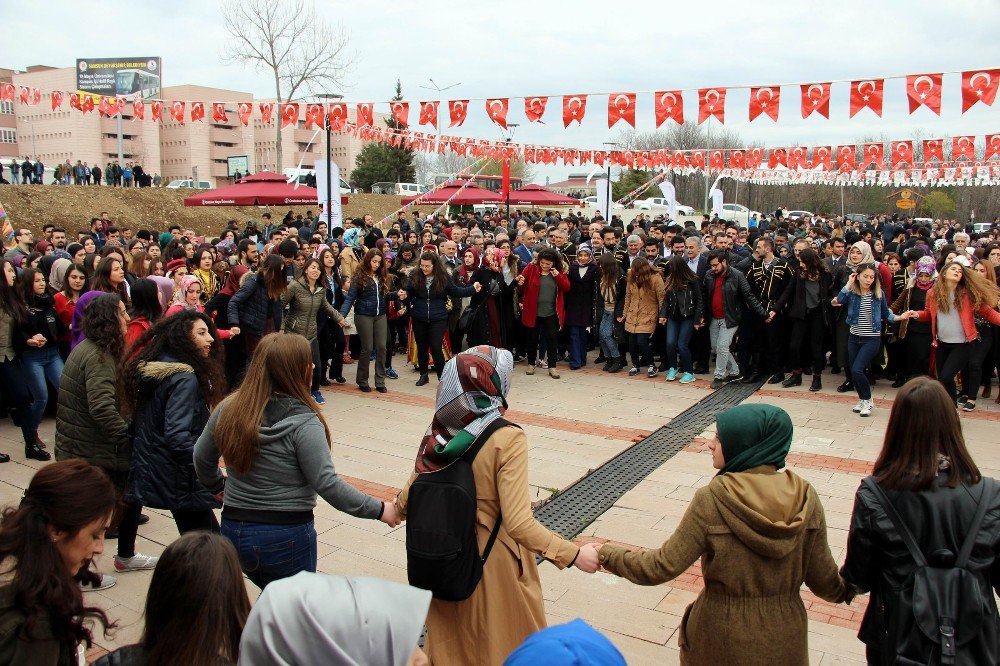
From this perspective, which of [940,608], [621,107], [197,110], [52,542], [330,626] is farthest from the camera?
[197,110]

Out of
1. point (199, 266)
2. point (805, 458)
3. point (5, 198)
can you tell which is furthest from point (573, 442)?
point (5, 198)

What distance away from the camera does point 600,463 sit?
7.39m

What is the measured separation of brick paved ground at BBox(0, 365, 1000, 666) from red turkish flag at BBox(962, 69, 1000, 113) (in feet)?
13.5

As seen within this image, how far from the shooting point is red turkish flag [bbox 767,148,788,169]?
26.6 meters

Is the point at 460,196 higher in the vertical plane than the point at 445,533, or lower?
higher

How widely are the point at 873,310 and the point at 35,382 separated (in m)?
8.66

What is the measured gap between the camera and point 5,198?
96.3 feet

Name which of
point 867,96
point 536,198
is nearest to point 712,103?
point 867,96

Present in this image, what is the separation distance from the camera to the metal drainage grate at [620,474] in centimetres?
611

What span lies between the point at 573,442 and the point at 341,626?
6.50 meters

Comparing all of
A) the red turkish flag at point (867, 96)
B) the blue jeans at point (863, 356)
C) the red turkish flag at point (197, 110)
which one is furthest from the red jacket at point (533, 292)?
the red turkish flag at point (197, 110)

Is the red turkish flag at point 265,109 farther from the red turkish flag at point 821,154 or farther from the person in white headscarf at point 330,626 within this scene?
the person in white headscarf at point 330,626

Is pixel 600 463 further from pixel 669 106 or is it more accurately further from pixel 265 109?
pixel 265 109

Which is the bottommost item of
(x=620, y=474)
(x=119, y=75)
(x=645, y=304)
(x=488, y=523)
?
(x=620, y=474)
